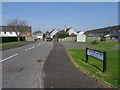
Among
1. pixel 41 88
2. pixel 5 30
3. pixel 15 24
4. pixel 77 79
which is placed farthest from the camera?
pixel 5 30

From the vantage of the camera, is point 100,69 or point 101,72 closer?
point 101,72

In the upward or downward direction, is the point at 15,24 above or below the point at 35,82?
above

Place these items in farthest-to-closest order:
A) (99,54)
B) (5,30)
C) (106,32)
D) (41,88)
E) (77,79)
A: (106,32) < (5,30) < (99,54) < (77,79) < (41,88)

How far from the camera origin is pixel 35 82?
9445mm

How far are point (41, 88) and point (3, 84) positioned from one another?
1.73 metres

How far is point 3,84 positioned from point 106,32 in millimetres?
123511

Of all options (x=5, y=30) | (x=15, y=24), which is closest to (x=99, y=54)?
(x=15, y=24)

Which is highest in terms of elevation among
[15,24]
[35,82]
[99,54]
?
[15,24]

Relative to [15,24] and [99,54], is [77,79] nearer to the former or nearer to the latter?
[99,54]

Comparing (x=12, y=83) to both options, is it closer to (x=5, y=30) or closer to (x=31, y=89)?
(x=31, y=89)

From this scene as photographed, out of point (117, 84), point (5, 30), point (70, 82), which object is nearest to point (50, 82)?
point (70, 82)

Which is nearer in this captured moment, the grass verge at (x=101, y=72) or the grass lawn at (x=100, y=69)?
the grass verge at (x=101, y=72)

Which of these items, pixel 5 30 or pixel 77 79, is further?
pixel 5 30

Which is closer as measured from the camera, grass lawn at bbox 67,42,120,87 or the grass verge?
the grass verge
